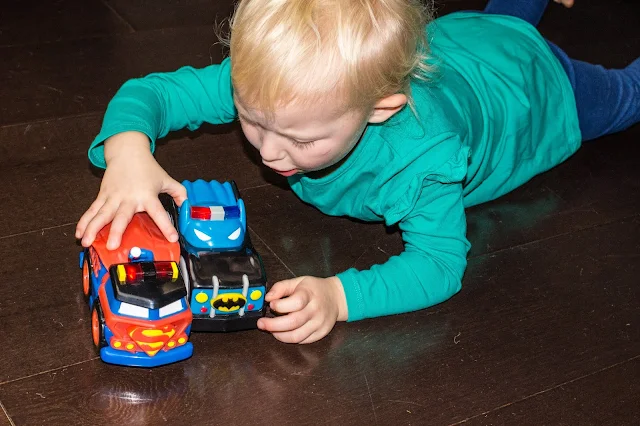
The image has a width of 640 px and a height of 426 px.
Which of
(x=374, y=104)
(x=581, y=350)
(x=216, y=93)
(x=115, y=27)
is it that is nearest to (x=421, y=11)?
(x=374, y=104)

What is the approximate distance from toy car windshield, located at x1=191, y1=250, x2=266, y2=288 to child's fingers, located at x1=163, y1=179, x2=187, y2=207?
115 mm

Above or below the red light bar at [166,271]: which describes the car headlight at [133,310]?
below

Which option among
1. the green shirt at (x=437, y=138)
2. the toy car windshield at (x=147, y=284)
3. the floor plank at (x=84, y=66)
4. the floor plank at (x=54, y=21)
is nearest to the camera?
the toy car windshield at (x=147, y=284)

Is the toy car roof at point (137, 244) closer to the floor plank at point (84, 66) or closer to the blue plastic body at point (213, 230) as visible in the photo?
the blue plastic body at point (213, 230)

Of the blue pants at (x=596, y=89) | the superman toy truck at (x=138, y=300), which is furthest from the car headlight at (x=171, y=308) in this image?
the blue pants at (x=596, y=89)

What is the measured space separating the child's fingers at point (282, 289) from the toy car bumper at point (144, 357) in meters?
0.11

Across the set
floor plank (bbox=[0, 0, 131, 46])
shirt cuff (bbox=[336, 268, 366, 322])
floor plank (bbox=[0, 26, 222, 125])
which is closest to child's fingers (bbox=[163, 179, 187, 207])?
shirt cuff (bbox=[336, 268, 366, 322])

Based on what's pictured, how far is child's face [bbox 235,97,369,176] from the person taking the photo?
0.85m

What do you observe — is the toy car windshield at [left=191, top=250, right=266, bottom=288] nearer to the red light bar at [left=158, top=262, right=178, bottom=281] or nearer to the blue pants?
the red light bar at [left=158, top=262, right=178, bottom=281]

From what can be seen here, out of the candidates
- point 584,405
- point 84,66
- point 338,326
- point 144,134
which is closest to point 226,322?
point 338,326

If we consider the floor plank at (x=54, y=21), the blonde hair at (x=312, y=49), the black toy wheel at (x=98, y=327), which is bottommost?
the floor plank at (x=54, y=21)

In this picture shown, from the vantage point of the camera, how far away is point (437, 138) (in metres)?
1.00

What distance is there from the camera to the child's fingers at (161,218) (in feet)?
2.91

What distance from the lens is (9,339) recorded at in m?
0.87
